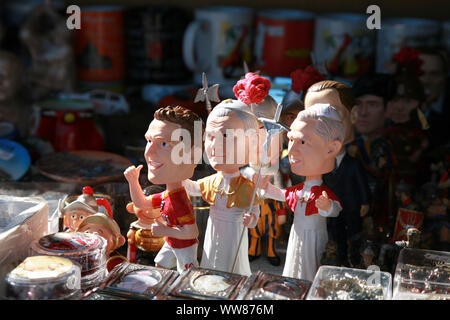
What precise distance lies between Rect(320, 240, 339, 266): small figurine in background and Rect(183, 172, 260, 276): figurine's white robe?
146 mm

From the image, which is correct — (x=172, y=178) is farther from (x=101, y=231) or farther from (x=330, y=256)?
(x=330, y=256)

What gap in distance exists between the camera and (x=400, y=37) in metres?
1.88

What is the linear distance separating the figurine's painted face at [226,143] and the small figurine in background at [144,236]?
15 centimetres

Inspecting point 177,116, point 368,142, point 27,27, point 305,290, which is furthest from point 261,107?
point 27,27

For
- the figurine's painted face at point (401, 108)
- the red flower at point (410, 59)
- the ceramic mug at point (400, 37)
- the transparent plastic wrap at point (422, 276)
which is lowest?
the transparent plastic wrap at point (422, 276)

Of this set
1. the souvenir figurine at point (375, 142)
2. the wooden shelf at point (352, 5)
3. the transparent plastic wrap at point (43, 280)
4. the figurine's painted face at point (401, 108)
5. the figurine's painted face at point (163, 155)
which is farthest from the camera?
the wooden shelf at point (352, 5)

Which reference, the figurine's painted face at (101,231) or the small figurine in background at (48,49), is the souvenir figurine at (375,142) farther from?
the small figurine in background at (48,49)

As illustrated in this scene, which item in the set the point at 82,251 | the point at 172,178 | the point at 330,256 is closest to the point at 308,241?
the point at 330,256

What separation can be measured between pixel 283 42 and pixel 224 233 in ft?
2.81

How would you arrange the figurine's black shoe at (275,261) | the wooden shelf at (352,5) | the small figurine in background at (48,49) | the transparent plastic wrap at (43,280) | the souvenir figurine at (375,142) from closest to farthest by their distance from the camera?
the transparent plastic wrap at (43,280) < the figurine's black shoe at (275,261) < the souvenir figurine at (375,142) < the small figurine in background at (48,49) < the wooden shelf at (352,5)

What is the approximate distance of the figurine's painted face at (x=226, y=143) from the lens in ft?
3.78

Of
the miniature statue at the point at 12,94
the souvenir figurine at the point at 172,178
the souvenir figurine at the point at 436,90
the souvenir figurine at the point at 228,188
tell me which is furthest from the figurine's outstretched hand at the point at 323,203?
the miniature statue at the point at 12,94

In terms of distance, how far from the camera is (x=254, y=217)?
116 centimetres
